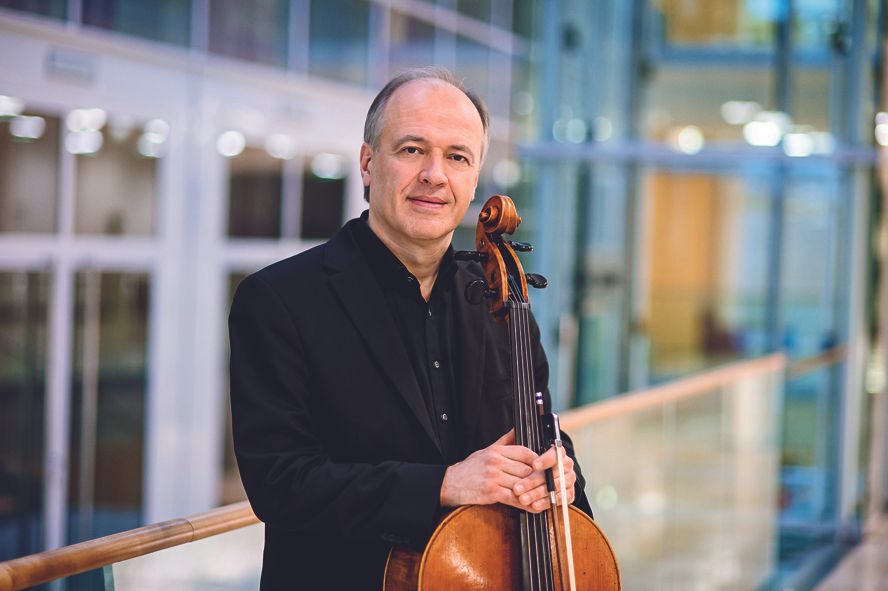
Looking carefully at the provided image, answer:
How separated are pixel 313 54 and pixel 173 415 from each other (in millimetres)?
2732

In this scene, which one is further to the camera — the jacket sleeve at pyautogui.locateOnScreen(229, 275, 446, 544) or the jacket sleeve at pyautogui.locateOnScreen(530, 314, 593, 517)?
the jacket sleeve at pyautogui.locateOnScreen(530, 314, 593, 517)

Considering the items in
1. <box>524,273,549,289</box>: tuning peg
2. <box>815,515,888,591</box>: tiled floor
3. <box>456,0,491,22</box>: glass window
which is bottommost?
<box>815,515,888,591</box>: tiled floor

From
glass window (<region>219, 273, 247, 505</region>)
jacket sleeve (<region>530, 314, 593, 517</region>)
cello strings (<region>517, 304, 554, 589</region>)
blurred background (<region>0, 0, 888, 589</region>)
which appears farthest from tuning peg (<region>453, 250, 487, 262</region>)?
glass window (<region>219, 273, 247, 505</region>)

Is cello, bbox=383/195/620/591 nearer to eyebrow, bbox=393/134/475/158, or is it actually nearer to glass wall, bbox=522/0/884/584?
eyebrow, bbox=393/134/475/158

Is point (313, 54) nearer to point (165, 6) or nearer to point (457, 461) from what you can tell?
point (165, 6)

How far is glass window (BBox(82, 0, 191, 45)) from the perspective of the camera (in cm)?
627

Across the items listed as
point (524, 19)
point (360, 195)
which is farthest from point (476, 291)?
point (524, 19)

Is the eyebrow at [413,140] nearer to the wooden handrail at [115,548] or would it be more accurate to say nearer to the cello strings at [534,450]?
the cello strings at [534,450]

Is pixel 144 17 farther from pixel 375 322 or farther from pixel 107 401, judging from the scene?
pixel 375 322

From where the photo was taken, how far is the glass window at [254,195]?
7359mm

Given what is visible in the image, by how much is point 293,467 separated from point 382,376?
201mm

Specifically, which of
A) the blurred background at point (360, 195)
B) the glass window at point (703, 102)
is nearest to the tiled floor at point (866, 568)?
the blurred background at point (360, 195)

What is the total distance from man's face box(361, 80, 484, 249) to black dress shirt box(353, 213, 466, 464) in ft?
0.19

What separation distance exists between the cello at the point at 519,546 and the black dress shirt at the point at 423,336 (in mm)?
133
